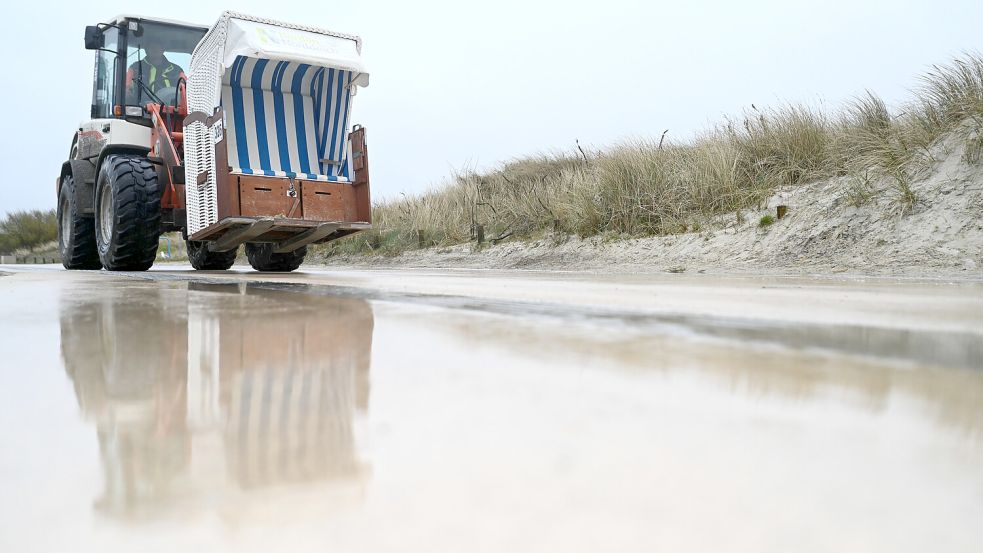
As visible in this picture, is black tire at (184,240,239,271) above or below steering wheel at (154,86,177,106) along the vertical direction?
below

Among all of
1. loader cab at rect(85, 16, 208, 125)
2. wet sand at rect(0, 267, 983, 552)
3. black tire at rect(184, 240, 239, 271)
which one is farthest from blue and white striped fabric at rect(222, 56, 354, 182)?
wet sand at rect(0, 267, 983, 552)

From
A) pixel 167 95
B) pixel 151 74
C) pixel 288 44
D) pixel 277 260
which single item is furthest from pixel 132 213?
pixel 151 74

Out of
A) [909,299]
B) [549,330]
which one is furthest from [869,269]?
[549,330]

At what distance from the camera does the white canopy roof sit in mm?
5574

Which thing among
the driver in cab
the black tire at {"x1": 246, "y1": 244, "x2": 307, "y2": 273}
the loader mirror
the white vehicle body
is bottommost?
the black tire at {"x1": 246, "y1": 244, "x2": 307, "y2": 273}

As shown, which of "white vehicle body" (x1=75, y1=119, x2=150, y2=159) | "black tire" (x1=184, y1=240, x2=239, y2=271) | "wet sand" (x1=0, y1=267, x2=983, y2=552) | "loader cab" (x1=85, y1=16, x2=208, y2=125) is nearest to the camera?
"wet sand" (x1=0, y1=267, x2=983, y2=552)

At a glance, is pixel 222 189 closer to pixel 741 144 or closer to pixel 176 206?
pixel 176 206

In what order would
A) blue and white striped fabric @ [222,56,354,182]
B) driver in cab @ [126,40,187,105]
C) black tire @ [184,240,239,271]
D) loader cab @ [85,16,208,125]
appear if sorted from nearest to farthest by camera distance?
blue and white striped fabric @ [222,56,354,182], loader cab @ [85,16,208,125], driver in cab @ [126,40,187,105], black tire @ [184,240,239,271]

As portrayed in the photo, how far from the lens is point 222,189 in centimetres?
529

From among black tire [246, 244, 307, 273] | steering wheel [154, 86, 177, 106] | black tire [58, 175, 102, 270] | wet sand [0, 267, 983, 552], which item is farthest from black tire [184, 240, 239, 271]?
wet sand [0, 267, 983, 552]

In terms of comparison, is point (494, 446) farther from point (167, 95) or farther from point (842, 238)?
point (167, 95)

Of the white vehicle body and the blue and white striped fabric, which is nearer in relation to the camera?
the blue and white striped fabric

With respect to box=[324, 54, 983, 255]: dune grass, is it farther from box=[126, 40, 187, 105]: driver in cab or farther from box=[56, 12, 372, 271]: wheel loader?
box=[126, 40, 187, 105]: driver in cab

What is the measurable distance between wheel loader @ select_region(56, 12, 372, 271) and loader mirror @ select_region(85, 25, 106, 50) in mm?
13
